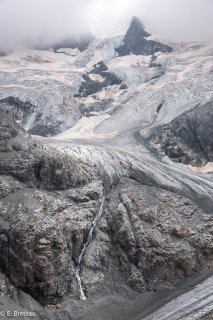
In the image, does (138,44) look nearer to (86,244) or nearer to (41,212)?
(86,244)

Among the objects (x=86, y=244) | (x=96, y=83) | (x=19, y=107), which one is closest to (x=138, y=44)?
(x=96, y=83)

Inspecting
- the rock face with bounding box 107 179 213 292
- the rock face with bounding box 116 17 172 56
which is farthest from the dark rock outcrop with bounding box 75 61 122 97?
the rock face with bounding box 107 179 213 292

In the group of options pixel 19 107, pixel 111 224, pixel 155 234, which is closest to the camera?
pixel 155 234

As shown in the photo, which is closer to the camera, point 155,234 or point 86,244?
point 86,244

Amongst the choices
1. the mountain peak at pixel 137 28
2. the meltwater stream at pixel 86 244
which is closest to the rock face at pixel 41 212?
the meltwater stream at pixel 86 244

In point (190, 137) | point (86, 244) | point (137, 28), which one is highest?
point (137, 28)

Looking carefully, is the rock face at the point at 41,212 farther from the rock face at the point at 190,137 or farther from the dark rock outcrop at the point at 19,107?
the dark rock outcrop at the point at 19,107

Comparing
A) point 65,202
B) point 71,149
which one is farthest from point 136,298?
point 71,149
